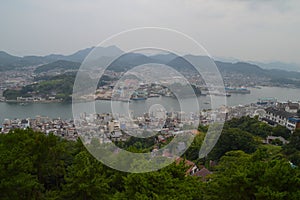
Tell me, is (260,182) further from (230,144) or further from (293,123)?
(293,123)

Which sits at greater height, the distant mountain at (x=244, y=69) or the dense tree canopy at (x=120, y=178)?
the distant mountain at (x=244, y=69)

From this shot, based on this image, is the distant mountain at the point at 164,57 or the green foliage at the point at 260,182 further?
the distant mountain at the point at 164,57

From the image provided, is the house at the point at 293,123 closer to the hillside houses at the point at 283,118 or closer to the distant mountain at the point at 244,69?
the hillside houses at the point at 283,118

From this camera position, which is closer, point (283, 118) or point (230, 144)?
point (230, 144)

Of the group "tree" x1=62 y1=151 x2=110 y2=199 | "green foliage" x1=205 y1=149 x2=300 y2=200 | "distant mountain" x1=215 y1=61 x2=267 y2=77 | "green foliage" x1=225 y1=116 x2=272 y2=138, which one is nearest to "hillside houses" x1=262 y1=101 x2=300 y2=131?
"green foliage" x1=225 y1=116 x2=272 y2=138

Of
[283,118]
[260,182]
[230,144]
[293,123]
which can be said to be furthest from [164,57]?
[283,118]

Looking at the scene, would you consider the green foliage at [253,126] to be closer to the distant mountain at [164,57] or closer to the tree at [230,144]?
the tree at [230,144]

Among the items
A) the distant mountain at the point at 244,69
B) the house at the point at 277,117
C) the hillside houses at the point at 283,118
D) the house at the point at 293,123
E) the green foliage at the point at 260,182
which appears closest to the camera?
the green foliage at the point at 260,182

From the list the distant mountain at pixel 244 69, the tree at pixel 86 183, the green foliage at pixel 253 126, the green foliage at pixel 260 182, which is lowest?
the green foliage at pixel 253 126

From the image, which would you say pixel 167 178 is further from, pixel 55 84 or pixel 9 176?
pixel 55 84

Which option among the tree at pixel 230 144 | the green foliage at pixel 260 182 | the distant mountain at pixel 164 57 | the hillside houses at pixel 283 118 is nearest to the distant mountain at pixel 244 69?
the hillside houses at pixel 283 118

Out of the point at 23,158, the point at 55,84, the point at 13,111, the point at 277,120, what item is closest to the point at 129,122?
the point at 23,158

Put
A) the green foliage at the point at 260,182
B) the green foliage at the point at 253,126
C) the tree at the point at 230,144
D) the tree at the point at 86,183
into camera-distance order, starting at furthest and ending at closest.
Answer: the green foliage at the point at 253,126 → the tree at the point at 230,144 → the tree at the point at 86,183 → the green foliage at the point at 260,182
